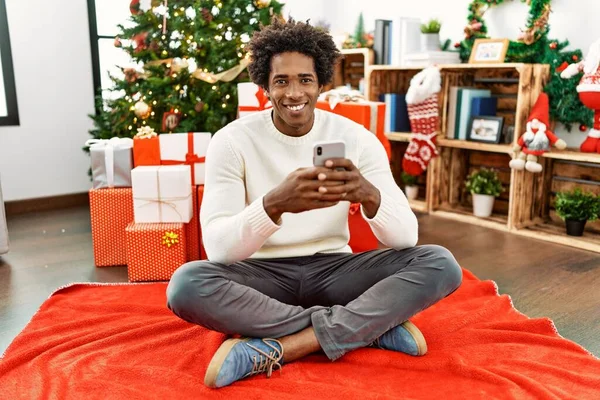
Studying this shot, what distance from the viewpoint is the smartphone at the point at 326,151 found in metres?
1.35

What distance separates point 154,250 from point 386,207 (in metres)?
1.15

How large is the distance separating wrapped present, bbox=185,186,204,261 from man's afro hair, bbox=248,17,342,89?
977 millimetres

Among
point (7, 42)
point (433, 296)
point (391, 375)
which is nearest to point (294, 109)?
point (433, 296)

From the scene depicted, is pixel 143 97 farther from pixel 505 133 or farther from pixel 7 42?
pixel 505 133

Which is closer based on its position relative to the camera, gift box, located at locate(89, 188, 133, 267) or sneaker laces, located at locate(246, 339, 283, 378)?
sneaker laces, located at locate(246, 339, 283, 378)

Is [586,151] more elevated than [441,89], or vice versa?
[441,89]

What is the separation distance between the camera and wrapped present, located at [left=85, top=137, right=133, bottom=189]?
96.7 inches

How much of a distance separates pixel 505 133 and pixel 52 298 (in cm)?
249

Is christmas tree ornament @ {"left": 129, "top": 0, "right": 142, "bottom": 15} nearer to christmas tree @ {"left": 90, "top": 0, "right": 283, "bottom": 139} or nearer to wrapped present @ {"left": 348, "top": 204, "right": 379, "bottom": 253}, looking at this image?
christmas tree @ {"left": 90, "top": 0, "right": 283, "bottom": 139}

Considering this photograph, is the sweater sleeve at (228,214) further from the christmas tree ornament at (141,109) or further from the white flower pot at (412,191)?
the white flower pot at (412,191)

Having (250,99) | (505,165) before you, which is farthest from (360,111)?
(505,165)

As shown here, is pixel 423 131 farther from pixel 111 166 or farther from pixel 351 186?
pixel 351 186

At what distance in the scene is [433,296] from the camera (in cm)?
151

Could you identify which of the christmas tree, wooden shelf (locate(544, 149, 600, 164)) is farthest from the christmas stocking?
the christmas tree
